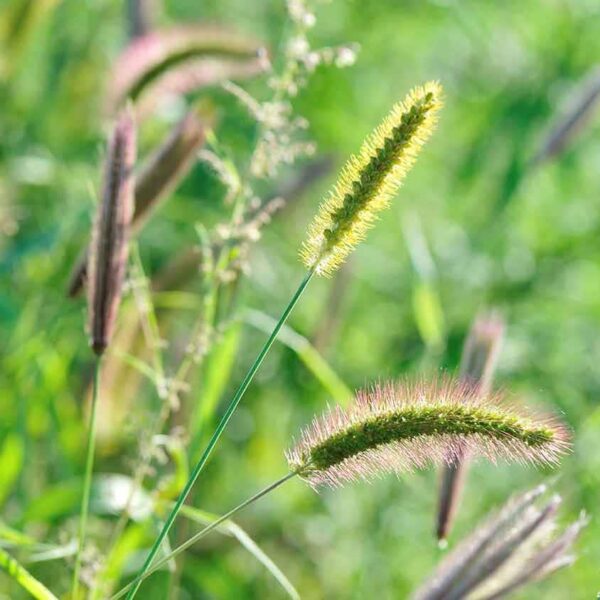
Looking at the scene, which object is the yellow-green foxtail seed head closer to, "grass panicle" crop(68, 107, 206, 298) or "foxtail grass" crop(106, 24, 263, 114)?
"grass panicle" crop(68, 107, 206, 298)

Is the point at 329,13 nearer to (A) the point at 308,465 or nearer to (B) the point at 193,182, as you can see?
(B) the point at 193,182

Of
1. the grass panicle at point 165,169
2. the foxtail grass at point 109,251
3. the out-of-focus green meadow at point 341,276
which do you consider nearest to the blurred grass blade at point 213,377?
the out-of-focus green meadow at point 341,276

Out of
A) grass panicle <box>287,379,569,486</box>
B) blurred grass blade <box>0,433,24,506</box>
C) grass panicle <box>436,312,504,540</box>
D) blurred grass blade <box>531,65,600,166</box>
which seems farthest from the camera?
blurred grass blade <box>531,65,600,166</box>

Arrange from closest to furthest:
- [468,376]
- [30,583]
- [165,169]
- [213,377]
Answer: [30,583] → [468,376] → [165,169] → [213,377]

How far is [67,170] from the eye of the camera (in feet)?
9.87

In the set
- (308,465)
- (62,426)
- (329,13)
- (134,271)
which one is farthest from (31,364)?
(329,13)

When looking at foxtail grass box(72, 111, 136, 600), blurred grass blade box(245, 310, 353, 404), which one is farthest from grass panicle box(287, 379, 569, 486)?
blurred grass blade box(245, 310, 353, 404)

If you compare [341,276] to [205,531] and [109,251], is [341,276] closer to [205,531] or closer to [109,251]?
[109,251]

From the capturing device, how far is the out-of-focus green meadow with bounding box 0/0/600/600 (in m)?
2.56

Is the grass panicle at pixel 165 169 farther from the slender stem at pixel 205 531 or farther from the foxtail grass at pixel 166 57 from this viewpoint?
the slender stem at pixel 205 531

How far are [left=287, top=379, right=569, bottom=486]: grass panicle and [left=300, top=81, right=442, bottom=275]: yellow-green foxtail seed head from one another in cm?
17

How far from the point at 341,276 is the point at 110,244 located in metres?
1.52

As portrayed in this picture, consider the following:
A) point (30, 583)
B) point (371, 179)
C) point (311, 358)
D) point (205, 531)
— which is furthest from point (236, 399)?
point (311, 358)

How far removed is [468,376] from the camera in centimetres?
167
